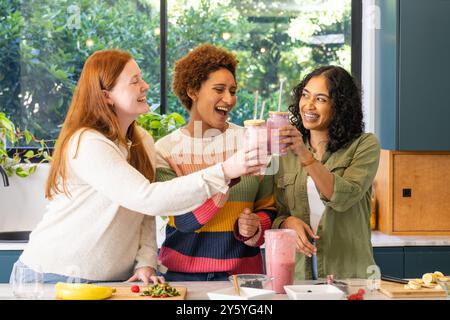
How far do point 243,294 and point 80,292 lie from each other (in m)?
0.42

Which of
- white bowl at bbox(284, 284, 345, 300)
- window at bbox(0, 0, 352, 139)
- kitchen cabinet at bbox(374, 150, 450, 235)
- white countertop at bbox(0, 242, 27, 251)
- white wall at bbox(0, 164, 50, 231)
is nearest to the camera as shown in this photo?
white bowl at bbox(284, 284, 345, 300)

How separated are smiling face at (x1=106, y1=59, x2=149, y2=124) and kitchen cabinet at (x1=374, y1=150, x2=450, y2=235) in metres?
1.88

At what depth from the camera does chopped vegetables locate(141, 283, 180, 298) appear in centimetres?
197

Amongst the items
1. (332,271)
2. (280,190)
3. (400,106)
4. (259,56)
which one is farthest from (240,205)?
(259,56)

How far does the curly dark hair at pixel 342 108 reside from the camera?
249 centimetres

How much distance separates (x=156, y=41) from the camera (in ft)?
13.9

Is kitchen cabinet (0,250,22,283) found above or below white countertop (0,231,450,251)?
below

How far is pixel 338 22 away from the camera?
14.0 feet

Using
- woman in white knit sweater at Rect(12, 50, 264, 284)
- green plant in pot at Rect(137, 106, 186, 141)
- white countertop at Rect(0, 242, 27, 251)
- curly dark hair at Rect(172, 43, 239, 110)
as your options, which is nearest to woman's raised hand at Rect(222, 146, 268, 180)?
woman in white knit sweater at Rect(12, 50, 264, 284)

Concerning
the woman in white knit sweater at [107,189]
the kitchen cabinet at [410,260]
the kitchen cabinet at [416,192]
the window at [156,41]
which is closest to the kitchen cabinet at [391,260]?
the kitchen cabinet at [410,260]

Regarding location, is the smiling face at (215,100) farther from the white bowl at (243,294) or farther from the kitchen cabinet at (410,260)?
the kitchen cabinet at (410,260)

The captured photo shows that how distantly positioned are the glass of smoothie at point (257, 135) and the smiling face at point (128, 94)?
0.41 meters

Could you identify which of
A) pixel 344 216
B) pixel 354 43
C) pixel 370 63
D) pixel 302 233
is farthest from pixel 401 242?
pixel 302 233

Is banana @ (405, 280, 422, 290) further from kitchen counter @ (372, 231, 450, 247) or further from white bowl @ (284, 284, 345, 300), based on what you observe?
kitchen counter @ (372, 231, 450, 247)
